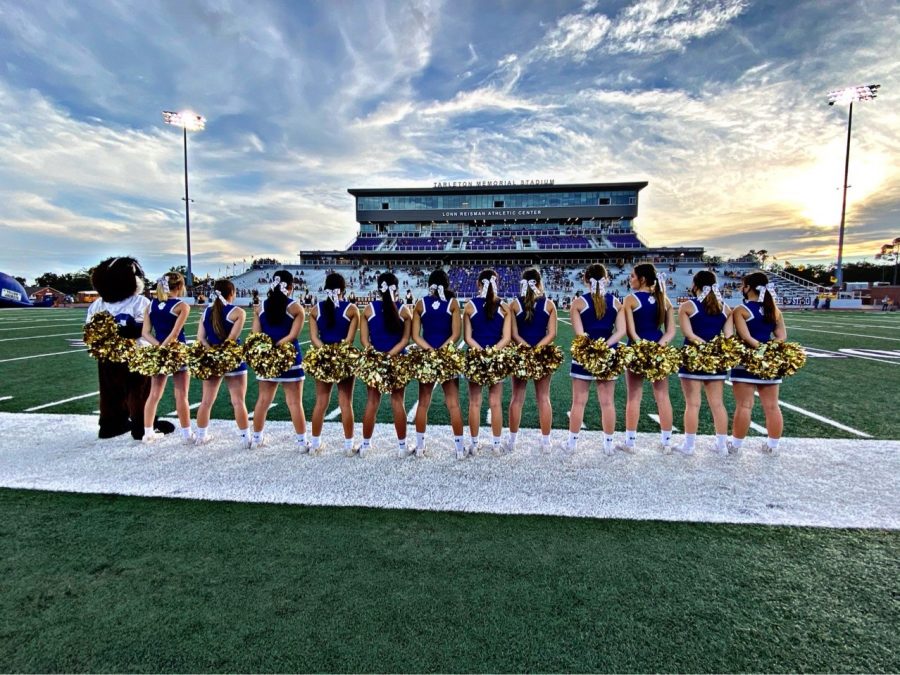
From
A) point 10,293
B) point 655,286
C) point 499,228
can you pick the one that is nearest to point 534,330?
point 655,286

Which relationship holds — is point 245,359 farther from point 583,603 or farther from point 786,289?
point 786,289

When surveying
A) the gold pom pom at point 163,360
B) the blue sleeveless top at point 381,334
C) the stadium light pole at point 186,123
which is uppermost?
the stadium light pole at point 186,123

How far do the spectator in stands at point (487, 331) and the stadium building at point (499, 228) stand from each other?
5027 cm

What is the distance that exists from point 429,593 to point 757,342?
3858 millimetres

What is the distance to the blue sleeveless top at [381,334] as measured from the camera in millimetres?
4121

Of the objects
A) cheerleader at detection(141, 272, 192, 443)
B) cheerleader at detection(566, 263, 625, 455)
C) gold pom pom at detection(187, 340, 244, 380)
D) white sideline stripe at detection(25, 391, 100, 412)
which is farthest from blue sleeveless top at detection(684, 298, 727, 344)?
white sideline stripe at detection(25, 391, 100, 412)

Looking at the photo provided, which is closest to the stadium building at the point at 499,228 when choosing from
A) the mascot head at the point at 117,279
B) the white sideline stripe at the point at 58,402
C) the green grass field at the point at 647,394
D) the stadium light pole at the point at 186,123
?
the stadium light pole at the point at 186,123

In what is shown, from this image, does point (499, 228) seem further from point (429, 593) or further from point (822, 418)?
point (429, 593)

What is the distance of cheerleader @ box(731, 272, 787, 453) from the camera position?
162 inches

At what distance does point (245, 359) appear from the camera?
167 inches

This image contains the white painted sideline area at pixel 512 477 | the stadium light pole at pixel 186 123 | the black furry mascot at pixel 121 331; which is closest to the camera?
the white painted sideline area at pixel 512 477

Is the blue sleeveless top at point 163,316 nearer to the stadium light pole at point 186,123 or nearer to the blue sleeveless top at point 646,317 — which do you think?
the blue sleeveless top at point 646,317

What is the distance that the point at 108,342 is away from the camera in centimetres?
447

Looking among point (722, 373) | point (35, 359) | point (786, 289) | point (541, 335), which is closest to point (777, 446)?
point (722, 373)
